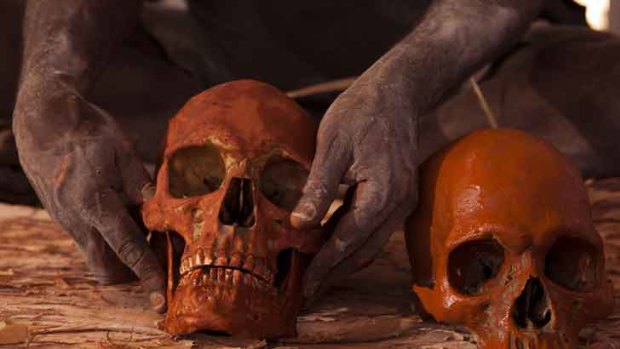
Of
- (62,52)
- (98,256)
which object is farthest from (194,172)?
(62,52)

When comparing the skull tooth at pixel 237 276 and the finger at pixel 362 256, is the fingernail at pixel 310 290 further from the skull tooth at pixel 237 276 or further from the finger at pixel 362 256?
the skull tooth at pixel 237 276

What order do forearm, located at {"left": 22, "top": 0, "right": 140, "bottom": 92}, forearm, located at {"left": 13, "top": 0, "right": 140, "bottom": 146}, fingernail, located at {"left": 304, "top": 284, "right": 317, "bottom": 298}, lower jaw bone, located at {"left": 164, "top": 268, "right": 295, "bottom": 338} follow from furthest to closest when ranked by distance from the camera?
forearm, located at {"left": 22, "top": 0, "right": 140, "bottom": 92}, forearm, located at {"left": 13, "top": 0, "right": 140, "bottom": 146}, fingernail, located at {"left": 304, "top": 284, "right": 317, "bottom": 298}, lower jaw bone, located at {"left": 164, "top": 268, "right": 295, "bottom": 338}

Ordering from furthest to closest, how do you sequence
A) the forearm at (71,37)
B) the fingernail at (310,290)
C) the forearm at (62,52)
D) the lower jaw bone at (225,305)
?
the forearm at (71,37)
the forearm at (62,52)
the fingernail at (310,290)
the lower jaw bone at (225,305)

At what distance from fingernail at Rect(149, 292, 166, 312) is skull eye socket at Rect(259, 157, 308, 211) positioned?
18 centimetres

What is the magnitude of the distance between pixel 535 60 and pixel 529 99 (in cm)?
9

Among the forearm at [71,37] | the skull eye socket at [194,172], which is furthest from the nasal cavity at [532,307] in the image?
the forearm at [71,37]

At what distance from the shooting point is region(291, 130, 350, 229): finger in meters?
1.19

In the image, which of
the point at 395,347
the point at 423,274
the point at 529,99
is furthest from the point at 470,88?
the point at 395,347

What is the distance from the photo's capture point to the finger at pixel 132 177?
1319 millimetres

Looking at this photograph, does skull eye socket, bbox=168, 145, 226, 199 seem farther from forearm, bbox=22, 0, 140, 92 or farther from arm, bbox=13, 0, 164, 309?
forearm, bbox=22, 0, 140, 92

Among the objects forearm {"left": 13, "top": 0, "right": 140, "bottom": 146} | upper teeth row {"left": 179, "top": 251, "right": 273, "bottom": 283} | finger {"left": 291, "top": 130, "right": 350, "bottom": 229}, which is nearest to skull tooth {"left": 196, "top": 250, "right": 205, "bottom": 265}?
upper teeth row {"left": 179, "top": 251, "right": 273, "bottom": 283}

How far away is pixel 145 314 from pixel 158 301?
27 mm

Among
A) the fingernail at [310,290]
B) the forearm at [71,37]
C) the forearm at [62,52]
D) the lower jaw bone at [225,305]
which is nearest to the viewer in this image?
the lower jaw bone at [225,305]

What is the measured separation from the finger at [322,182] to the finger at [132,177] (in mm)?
232
